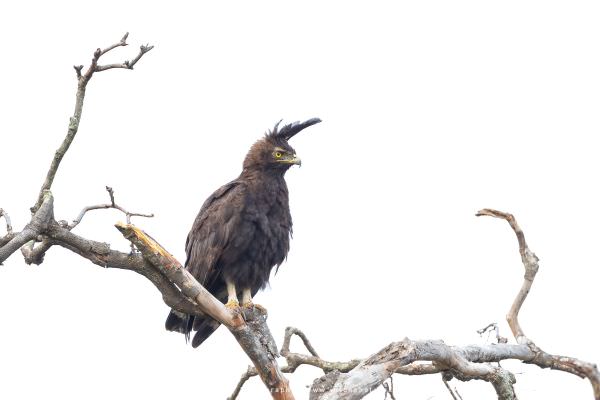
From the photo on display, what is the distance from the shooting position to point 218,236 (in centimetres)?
804

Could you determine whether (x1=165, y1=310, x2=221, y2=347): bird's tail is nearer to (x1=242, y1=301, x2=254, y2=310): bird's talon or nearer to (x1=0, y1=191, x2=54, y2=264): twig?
(x1=242, y1=301, x2=254, y2=310): bird's talon

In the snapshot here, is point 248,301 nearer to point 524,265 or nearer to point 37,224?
point 524,265

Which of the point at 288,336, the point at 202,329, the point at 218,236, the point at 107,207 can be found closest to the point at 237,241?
the point at 218,236

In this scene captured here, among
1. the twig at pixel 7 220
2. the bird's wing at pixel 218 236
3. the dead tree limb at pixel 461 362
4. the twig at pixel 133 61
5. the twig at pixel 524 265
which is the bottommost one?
the dead tree limb at pixel 461 362

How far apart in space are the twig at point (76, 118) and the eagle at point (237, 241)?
2.74 metres

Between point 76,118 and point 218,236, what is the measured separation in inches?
123

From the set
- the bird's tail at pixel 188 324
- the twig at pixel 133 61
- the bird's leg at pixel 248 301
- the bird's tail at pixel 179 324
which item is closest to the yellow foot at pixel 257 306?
the bird's leg at pixel 248 301

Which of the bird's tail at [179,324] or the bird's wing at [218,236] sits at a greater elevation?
the bird's wing at [218,236]

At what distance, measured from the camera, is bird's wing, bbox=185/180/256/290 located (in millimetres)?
8008

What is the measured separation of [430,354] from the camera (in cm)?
534

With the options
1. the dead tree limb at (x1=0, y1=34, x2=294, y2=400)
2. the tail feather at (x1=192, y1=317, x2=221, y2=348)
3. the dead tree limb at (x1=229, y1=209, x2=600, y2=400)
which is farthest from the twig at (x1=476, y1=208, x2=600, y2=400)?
the tail feather at (x1=192, y1=317, x2=221, y2=348)

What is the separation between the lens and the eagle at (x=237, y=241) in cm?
800

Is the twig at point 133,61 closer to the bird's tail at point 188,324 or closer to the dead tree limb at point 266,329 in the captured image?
the dead tree limb at point 266,329

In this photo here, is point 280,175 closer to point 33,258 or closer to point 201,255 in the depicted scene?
point 201,255
